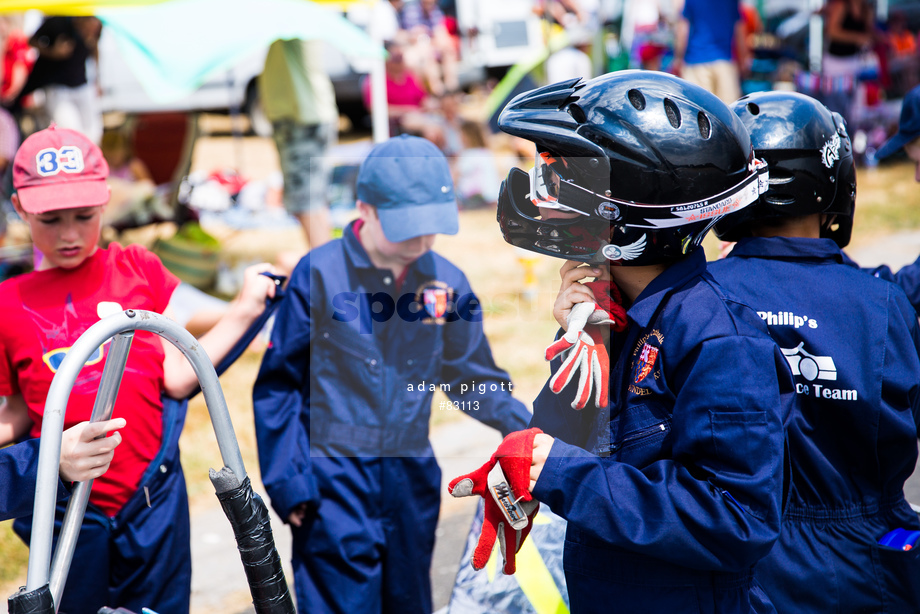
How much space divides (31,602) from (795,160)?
2105 mm

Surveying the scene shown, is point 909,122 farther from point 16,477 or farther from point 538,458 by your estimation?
point 16,477

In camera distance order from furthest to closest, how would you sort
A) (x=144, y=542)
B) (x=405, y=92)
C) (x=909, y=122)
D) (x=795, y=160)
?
(x=405, y=92), (x=909, y=122), (x=144, y=542), (x=795, y=160)

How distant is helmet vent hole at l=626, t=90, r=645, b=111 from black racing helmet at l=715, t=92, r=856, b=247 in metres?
0.72

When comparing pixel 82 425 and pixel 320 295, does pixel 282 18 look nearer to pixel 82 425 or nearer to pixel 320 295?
pixel 320 295

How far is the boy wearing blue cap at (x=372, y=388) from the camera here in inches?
111

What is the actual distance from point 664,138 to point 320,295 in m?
1.50

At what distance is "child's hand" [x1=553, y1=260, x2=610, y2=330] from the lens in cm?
177

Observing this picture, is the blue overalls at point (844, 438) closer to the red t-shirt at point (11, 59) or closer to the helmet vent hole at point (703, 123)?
the helmet vent hole at point (703, 123)

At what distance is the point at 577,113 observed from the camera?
5.79 ft

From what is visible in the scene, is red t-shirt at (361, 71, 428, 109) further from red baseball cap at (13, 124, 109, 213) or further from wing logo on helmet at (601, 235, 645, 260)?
wing logo on helmet at (601, 235, 645, 260)

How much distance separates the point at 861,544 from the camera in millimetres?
2205

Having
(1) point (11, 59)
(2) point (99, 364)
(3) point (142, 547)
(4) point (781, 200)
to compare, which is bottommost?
(3) point (142, 547)

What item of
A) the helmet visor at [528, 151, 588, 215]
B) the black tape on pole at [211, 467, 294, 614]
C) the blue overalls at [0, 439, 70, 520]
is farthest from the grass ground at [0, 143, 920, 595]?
the blue overalls at [0, 439, 70, 520]

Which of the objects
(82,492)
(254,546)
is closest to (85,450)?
(82,492)
